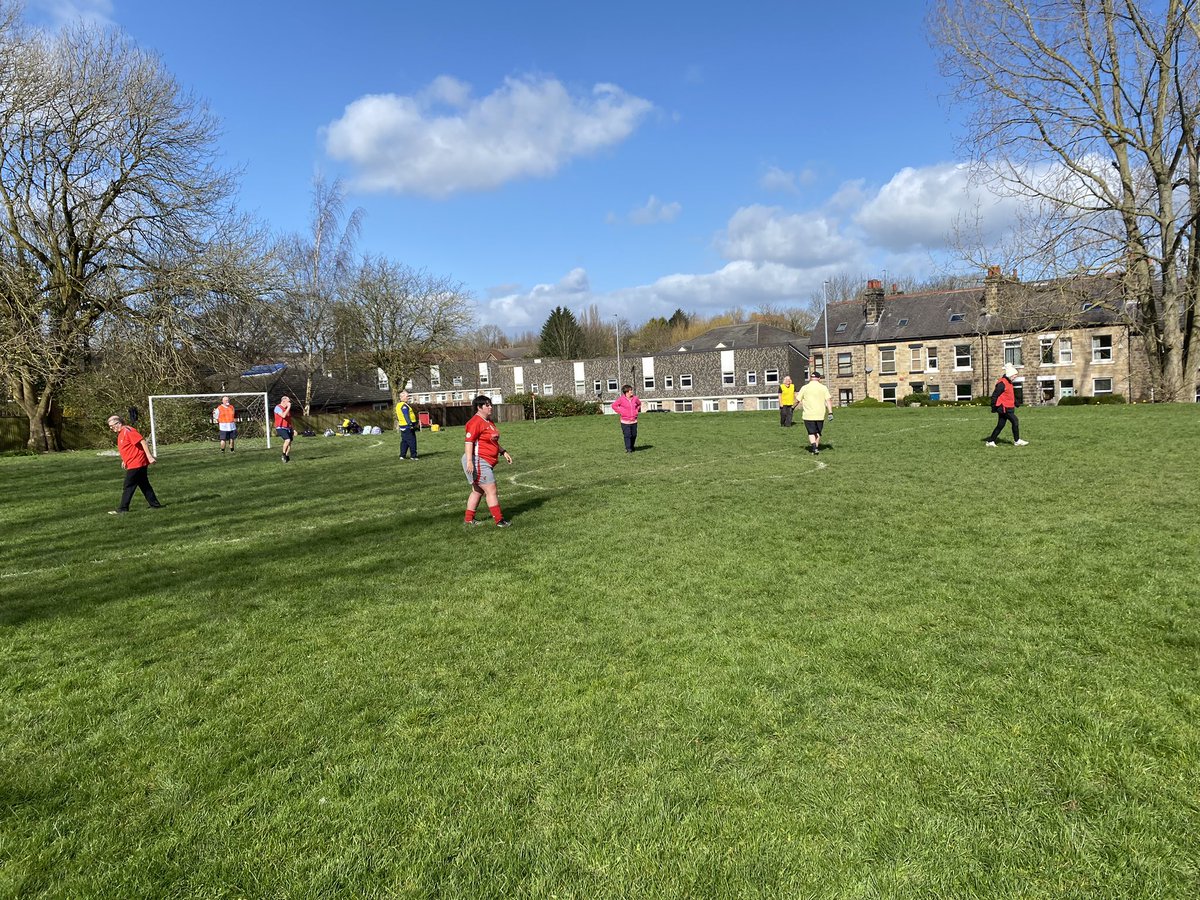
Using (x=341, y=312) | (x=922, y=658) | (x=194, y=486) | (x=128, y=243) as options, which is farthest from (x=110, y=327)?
(x=922, y=658)

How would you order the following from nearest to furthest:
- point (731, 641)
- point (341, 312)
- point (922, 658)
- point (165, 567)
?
point (922, 658) → point (731, 641) → point (165, 567) → point (341, 312)

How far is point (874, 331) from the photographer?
55.6 metres

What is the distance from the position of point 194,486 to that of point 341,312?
120ft

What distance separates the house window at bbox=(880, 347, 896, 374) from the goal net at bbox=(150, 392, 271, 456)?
4460 centimetres

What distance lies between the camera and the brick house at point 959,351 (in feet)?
153

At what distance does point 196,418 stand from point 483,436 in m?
30.5

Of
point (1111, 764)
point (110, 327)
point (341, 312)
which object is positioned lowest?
point (1111, 764)

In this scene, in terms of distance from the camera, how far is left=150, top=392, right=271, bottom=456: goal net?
105 feet

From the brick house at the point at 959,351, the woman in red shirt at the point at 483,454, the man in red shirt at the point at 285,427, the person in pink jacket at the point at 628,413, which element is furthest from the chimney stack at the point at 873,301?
the woman in red shirt at the point at 483,454

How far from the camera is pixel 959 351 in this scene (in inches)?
2030

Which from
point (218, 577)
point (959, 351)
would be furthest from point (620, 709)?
point (959, 351)

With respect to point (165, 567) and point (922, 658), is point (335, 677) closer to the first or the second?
point (922, 658)

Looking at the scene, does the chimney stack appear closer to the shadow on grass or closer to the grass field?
the grass field

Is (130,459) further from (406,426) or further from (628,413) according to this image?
(628,413)
